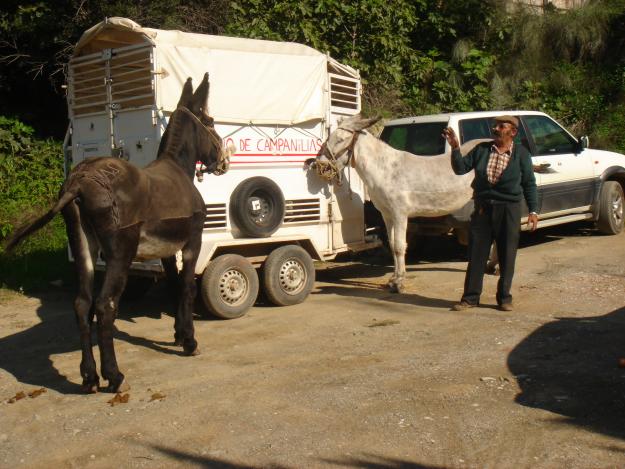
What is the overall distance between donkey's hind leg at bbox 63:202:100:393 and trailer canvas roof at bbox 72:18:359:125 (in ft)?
7.67

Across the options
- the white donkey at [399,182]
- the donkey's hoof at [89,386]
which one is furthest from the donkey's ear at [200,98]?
the donkey's hoof at [89,386]

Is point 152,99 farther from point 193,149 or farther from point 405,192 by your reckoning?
point 405,192

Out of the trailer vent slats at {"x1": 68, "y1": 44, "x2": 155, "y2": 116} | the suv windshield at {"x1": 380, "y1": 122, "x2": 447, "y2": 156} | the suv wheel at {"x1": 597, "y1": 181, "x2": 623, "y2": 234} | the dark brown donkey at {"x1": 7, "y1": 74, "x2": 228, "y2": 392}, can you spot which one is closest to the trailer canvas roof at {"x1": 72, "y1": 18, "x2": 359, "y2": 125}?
the trailer vent slats at {"x1": 68, "y1": 44, "x2": 155, "y2": 116}

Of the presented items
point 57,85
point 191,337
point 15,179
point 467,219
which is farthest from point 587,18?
→ point 191,337

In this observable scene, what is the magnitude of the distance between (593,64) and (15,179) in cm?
1340

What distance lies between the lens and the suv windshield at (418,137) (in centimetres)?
1102

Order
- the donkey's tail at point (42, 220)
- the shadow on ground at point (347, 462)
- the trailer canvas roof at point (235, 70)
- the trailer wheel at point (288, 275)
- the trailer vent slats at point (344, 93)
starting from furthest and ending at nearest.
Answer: the trailer vent slats at point (344, 93)
the trailer wheel at point (288, 275)
the trailer canvas roof at point (235, 70)
the donkey's tail at point (42, 220)
the shadow on ground at point (347, 462)

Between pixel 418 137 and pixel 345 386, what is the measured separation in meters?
5.79

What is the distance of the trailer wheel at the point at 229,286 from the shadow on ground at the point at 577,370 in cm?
316

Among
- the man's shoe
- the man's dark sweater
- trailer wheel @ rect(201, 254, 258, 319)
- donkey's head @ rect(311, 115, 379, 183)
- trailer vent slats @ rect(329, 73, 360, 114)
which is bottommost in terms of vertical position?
the man's shoe

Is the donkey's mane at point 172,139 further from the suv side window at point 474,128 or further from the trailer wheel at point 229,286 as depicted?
the suv side window at point 474,128

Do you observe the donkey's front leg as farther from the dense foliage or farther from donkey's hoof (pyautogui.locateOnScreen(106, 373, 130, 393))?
donkey's hoof (pyautogui.locateOnScreen(106, 373, 130, 393))

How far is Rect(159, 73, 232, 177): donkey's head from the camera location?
7703 millimetres

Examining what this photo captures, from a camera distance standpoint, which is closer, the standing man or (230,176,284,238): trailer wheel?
the standing man
